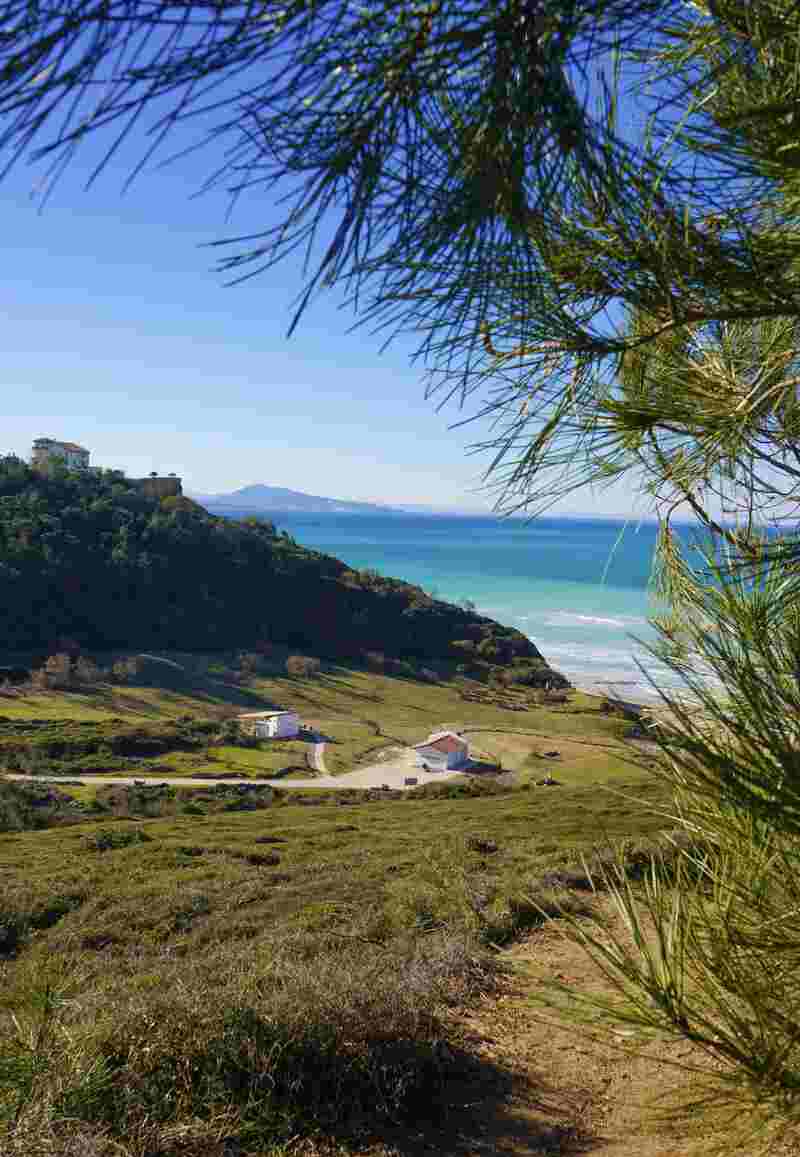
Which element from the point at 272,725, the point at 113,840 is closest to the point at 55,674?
the point at 272,725

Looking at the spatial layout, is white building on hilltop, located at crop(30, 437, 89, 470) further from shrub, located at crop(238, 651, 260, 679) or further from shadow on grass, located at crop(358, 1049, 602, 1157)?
shadow on grass, located at crop(358, 1049, 602, 1157)

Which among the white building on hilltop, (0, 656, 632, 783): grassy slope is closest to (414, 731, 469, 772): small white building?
(0, 656, 632, 783): grassy slope

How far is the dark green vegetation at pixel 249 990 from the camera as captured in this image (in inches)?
119

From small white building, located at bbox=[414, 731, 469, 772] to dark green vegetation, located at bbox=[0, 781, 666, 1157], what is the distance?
84.1ft

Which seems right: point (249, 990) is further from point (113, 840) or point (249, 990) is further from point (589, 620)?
point (589, 620)

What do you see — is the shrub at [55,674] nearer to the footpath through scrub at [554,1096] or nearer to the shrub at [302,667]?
the shrub at [302,667]

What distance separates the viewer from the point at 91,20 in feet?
4.01

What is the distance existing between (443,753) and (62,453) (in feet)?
233

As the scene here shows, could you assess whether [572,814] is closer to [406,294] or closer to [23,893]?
[23,893]

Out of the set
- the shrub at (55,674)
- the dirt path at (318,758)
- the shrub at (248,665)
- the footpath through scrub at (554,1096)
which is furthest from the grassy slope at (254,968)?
the shrub at (248,665)

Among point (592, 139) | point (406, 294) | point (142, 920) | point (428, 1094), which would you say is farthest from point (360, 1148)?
point (142, 920)

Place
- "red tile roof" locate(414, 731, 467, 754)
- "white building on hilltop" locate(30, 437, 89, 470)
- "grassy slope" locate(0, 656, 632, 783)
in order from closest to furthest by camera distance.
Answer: "grassy slope" locate(0, 656, 632, 783) → "red tile roof" locate(414, 731, 467, 754) → "white building on hilltop" locate(30, 437, 89, 470)

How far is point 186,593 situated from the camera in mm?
70000

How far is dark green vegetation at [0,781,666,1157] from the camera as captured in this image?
3021 millimetres
